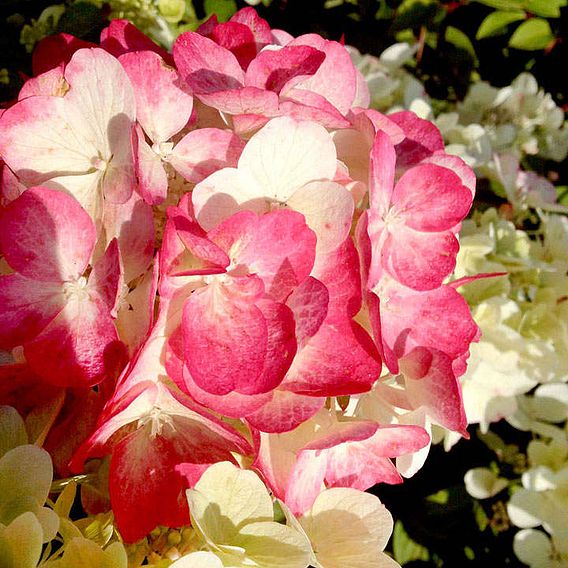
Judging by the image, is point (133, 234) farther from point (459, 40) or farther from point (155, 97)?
point (459, 40)

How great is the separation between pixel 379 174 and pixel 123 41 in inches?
8.8

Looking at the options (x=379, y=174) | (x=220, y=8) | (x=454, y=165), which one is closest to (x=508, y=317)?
(x=454, y=165)

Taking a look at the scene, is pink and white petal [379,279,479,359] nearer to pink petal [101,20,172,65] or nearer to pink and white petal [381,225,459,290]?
pink and white petal [381,225,459,290]

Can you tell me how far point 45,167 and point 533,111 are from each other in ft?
2.87

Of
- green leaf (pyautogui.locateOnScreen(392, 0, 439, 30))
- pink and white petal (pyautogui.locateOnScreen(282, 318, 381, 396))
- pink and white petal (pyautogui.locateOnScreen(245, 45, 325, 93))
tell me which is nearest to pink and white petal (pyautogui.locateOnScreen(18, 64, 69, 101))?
pink and white petal (pyautogui.locateOnScreen(245, 45, 325, 93))

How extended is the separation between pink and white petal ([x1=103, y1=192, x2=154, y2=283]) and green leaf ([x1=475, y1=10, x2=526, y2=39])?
836 millimetres

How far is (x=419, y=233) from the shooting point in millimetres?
476

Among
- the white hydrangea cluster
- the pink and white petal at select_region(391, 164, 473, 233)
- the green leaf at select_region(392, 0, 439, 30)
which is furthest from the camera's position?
the green leaf at select_region(392, 0, 439, 30)

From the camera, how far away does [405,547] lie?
36.8 inches

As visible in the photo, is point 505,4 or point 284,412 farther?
point 505,4

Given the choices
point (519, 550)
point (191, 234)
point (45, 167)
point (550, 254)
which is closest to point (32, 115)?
point (45, 167)

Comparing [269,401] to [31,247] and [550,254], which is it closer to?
[31,247]

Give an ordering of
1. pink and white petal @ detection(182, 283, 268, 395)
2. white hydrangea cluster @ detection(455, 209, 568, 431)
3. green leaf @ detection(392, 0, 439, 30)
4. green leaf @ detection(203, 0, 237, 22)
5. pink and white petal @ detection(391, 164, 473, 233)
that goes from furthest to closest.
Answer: green leaf @ detection(392, 0, 439, 30)
green leaf @ detection(203, 0, 237, 22)
white hydrangea cluster @ detection(455, 209, 568, 431)
pink and white petal @ detection(391, 164, 473, 233)
pink and white petal @ detection(182, 283, 268, 395)

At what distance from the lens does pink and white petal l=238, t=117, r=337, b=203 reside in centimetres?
41
